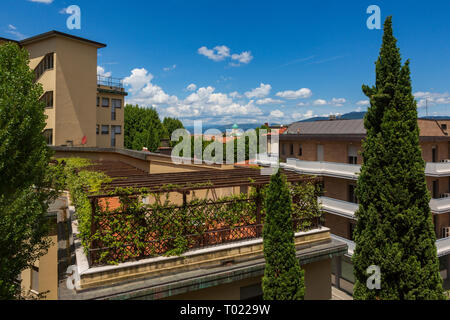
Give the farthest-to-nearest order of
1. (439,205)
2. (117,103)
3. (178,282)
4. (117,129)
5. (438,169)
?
(117,129) < (117,103) < (438,169) < (439,205) < (178,282)

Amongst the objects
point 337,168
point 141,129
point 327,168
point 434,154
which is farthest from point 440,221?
point 141,129

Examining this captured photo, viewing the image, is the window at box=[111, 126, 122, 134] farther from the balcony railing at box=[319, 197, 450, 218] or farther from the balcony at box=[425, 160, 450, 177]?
the balcony at box=[425, 160, 450, 177]

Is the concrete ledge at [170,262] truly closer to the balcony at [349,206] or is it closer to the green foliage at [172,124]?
the balcony at [349,206]

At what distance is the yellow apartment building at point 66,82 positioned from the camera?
80.4ft

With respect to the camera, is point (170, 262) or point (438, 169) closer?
point (170, 262)

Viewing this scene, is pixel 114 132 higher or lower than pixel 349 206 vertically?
higher

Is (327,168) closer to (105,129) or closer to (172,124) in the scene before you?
(105,129)

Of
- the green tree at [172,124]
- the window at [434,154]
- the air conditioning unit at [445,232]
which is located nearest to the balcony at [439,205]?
the air conditioning unit at [445,232]

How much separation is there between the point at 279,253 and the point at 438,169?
18.2m

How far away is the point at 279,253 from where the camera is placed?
5992 mm

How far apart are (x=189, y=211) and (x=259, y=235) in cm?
203

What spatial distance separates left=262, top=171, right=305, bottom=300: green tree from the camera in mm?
5934
